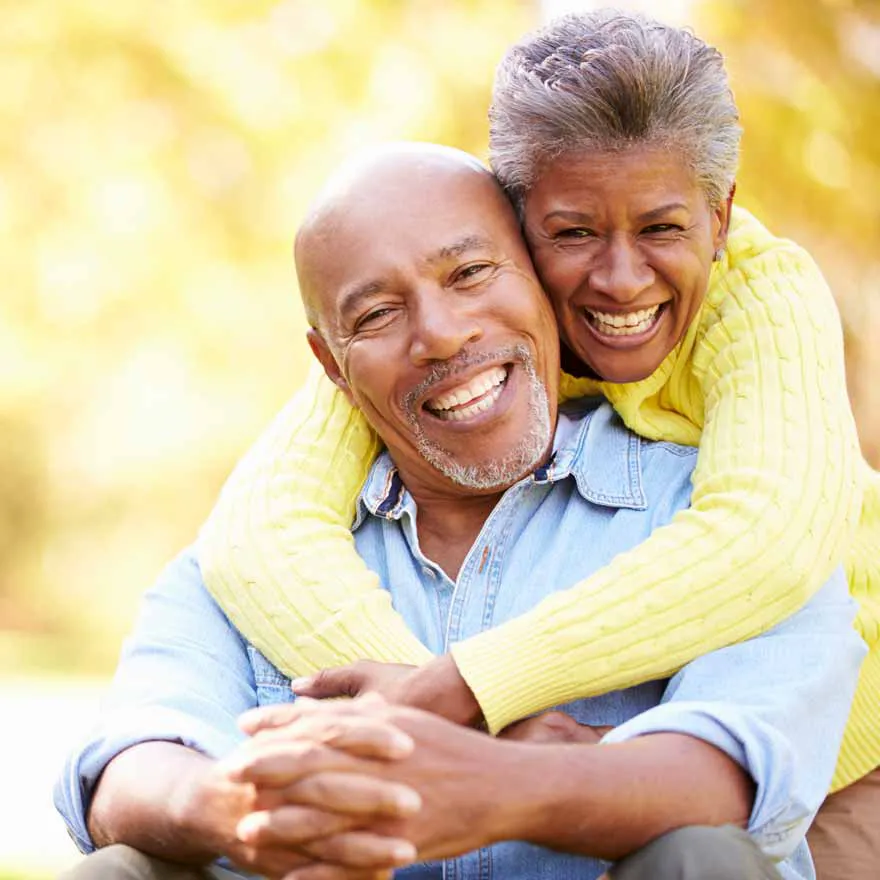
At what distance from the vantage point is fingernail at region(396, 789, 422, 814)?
2.08 m

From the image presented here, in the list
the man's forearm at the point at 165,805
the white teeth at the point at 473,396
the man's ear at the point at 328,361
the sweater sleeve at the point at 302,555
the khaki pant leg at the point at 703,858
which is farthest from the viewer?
the man's ear at the point at 328,361

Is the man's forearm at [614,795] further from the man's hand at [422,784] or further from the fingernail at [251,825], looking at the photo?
the fingernail at [251,825]

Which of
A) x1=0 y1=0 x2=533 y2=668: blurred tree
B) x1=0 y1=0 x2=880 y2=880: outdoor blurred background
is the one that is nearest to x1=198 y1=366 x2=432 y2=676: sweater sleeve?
x1=0 y1=0 x2=880 y2=880: outdoor blurred background

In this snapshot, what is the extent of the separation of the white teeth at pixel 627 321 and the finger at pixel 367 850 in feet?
3.76

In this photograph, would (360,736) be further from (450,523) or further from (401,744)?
(450,523)

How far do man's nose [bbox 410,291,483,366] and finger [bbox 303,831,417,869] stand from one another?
1.00m

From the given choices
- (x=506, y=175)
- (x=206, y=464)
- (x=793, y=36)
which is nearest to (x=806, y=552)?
(x=506, y=175)

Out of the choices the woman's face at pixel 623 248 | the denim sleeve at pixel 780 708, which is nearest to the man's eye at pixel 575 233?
the woman's face at pixel 623 248

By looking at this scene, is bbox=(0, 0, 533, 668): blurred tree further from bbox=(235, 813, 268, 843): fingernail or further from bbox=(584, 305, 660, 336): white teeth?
bbox=(235, 813, 268, 843): fingernail

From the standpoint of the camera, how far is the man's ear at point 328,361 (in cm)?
305

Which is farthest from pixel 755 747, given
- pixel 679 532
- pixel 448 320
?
pixel 448 320

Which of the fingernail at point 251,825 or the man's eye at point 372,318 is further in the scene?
the man's eye at point 372,318

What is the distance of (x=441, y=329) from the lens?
277cm

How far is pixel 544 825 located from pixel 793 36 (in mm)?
6662
